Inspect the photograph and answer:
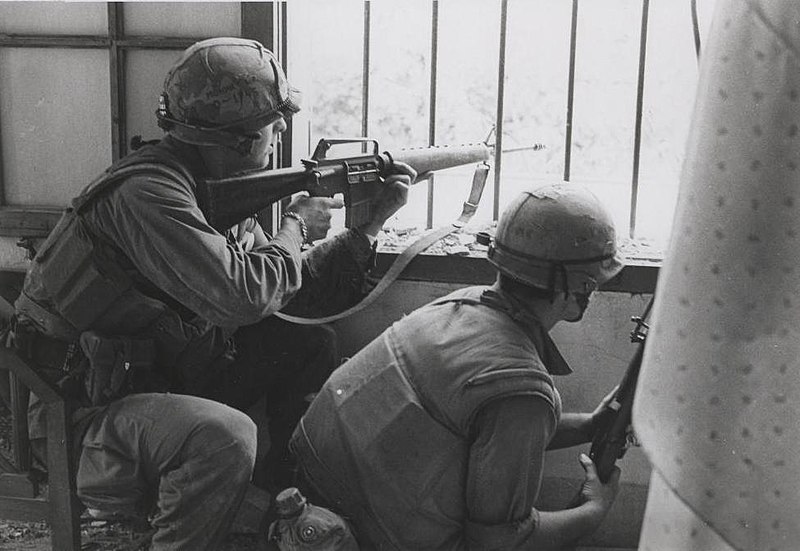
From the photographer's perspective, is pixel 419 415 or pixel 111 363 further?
pixel 111 363

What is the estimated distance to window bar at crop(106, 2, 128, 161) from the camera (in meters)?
3.40

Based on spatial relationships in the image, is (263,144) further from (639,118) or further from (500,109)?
(639,118)

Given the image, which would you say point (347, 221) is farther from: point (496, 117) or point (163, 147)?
point (496, 117)

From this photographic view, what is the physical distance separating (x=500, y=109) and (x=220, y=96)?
4.44 ft

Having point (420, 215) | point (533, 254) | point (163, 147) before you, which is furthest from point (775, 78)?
point (420, 215)

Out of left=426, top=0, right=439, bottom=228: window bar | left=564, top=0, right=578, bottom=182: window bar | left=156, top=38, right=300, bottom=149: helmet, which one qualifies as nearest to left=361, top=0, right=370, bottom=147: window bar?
left=426, top=0, right=439, bottom=228: window bar

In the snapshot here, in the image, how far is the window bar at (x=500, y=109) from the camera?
357 cm

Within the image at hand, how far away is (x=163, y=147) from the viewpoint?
277 centimetres

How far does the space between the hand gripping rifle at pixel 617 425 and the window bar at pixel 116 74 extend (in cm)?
212

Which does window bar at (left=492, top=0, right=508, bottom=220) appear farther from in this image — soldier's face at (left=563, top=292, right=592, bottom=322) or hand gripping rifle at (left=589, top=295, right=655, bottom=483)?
soldier's face at (left=563, top=292, right=592, bottom=322)

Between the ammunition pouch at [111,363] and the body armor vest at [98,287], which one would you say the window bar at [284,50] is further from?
the ammunition pouch at [111,363]

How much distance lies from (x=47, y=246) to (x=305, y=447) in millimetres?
1021

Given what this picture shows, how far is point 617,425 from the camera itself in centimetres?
245

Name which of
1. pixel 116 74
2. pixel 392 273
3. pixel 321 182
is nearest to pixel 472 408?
pixel 321 182
